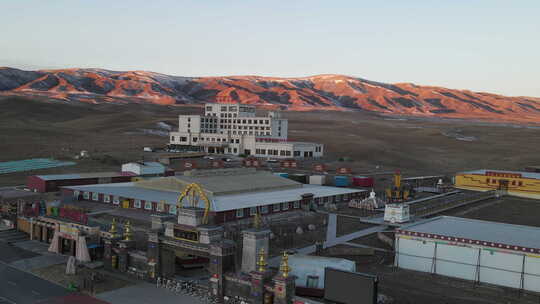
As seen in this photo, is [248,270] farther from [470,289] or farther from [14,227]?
[14,227]

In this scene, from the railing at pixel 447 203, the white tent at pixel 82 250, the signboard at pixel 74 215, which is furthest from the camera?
the railing at pixel 447 203

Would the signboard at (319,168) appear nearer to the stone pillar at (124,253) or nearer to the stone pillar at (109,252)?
the stone pillar at (109,252)

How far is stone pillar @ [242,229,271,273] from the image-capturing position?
3105 cm

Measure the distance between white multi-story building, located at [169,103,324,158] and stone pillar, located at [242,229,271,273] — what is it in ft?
282

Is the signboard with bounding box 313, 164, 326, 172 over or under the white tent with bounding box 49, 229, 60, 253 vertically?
over

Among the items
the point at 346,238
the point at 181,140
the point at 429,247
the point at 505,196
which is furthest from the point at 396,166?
the point at 429,247

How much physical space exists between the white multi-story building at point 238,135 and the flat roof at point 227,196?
52001 mm

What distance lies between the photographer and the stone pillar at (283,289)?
27.1 m

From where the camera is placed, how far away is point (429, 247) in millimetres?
37125

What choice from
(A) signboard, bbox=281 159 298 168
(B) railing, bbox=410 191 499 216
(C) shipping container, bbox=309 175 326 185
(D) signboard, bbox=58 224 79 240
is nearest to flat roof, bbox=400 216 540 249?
(B) railing, bbox=410 191 499 216

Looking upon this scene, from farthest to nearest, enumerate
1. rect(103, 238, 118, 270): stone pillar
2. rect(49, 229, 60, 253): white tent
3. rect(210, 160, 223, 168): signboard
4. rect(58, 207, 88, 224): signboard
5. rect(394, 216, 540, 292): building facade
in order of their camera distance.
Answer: rect(210, 160, 223, 168): signboard < rect(58, 207, 88, 224): signboard < rect(49, 229, 60, 253): white tent < rect(103, 238, 118, 270): stone pillar < rect(394, 216, 540, 292): building facade

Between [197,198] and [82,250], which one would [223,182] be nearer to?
[197,198]

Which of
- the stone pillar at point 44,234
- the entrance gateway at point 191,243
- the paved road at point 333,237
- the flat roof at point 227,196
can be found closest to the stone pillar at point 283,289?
the entrance gateway at point 191,243

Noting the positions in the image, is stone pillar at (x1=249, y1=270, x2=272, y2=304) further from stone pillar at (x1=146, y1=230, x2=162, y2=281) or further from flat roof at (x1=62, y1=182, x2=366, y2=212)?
flat roof at (x1=62, y1=182, x2=366, y2=212)
